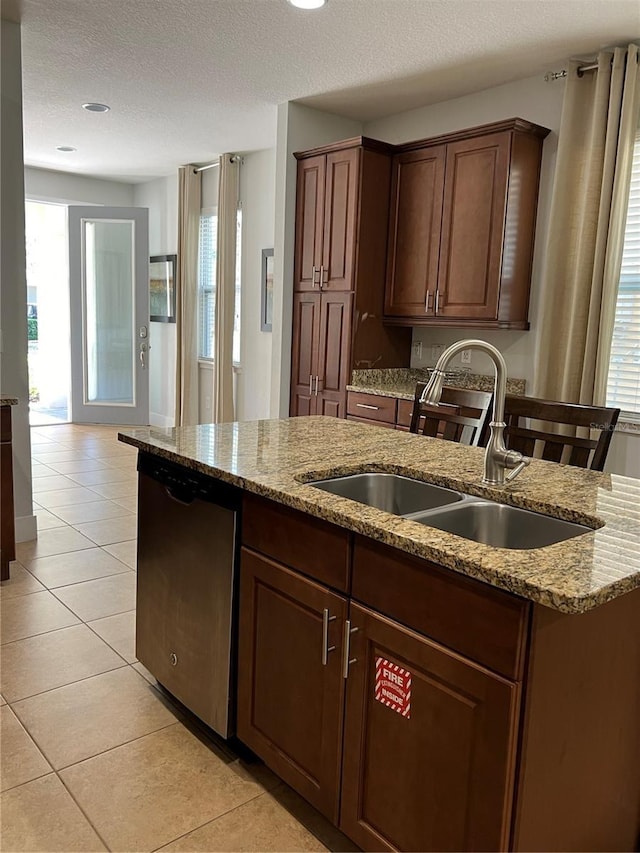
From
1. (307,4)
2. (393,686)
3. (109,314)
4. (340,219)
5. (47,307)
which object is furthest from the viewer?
(47,307)

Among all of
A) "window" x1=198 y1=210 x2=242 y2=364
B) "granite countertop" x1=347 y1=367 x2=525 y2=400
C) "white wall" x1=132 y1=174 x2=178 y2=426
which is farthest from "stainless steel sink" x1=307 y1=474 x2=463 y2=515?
"white wall" x1=132 y1=174 x2=178 y2=426

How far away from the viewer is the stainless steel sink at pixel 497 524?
169cm

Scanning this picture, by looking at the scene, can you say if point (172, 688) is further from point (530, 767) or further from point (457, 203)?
point (457, 203)

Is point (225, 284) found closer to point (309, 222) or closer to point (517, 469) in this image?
point (309, 222)

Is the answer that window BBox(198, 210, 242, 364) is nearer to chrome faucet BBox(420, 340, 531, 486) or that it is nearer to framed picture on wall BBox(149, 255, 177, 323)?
framed picture on wall BBox(149, 255, 177, 323)

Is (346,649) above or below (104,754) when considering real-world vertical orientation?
above

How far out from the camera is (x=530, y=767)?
1.23m

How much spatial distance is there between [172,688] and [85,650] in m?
0.64

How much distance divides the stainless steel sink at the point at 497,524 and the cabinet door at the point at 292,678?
0.36 meters

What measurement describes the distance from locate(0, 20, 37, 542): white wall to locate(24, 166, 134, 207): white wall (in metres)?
3.68

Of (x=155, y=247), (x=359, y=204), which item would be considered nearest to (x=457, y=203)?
(x=359, y=204)

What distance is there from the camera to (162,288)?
754 centimetres

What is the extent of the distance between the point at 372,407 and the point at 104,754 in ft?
8.78

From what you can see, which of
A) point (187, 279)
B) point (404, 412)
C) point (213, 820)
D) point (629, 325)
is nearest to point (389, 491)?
point (213, 820)
